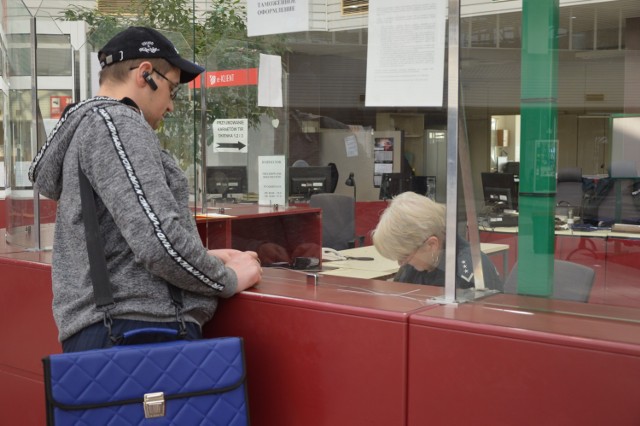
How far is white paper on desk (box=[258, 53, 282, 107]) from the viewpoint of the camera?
105 inches

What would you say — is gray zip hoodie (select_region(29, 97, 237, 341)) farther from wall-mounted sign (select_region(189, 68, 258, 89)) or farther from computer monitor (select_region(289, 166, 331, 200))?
wall-mounted sign (select_region(189, 68, 258, 89))

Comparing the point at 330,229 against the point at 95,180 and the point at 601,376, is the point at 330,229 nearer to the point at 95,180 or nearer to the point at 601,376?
the point at 95,180

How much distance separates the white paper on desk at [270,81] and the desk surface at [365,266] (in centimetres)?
65

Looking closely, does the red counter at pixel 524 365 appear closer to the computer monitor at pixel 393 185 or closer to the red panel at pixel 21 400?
the computer monitor at pixel 393 185

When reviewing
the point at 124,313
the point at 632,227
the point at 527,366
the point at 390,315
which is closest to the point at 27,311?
the point at 124,313

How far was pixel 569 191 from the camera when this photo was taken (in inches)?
97.9

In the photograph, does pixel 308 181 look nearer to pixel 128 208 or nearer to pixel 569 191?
pixel 569 191

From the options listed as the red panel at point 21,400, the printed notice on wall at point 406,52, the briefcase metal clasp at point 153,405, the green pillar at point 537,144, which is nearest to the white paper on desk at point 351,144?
the printed notice on wall at point 406,52

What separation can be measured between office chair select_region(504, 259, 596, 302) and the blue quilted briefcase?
0.73m

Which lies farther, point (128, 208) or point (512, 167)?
point (512, 167)

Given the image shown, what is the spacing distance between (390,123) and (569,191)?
67 cm

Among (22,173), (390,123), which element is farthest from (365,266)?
(22,173)

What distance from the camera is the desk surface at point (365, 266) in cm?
229

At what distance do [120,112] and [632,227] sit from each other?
132 inches
